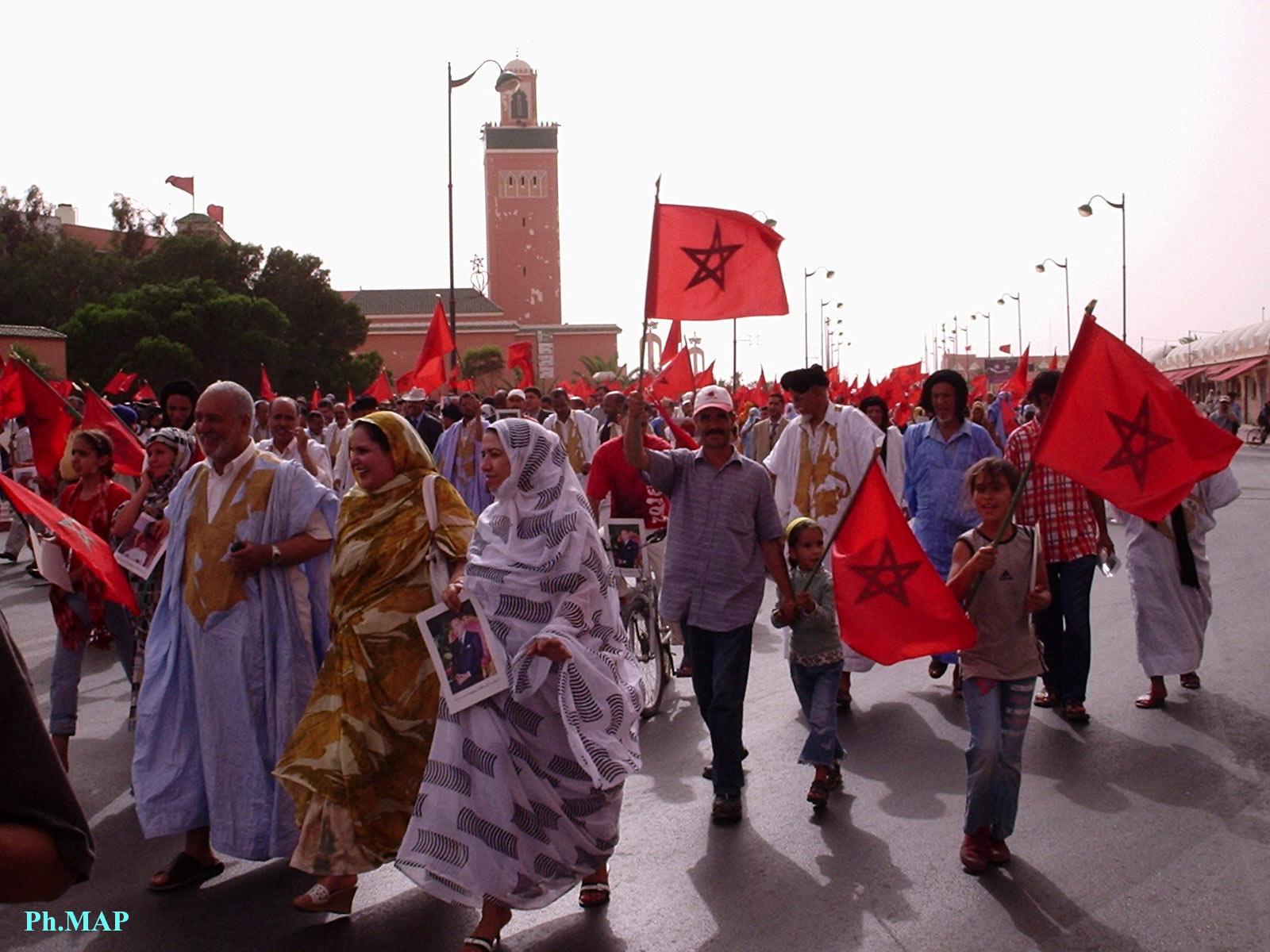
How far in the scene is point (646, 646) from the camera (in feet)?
26.8

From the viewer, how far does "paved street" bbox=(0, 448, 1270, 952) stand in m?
4.46

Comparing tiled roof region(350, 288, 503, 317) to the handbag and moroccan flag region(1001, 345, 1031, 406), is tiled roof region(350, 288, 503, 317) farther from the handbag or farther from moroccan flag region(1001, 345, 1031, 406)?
the handbag

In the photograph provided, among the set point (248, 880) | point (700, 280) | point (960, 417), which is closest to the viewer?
point (248, 880)

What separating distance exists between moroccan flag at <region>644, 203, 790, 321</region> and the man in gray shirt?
1.91 ft

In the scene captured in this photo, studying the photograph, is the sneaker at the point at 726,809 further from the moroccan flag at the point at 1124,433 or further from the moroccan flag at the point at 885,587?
the moroccan flag at the point at 1124,433

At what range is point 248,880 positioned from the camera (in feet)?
16.9

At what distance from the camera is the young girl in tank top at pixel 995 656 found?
4977mm

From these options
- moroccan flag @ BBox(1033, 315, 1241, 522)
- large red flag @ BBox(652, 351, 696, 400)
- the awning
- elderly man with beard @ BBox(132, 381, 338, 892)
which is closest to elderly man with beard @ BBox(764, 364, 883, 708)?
moroccan flag @ BBox(1033, 315, 1241, 522)

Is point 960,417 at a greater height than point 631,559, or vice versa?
point 960,417

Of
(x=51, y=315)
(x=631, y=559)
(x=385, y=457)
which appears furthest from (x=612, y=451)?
(x=51, y=315)

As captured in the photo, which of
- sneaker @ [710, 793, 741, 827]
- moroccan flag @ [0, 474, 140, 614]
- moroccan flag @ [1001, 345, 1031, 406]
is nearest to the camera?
moroccan flag @ [0, 474, 140, 614]

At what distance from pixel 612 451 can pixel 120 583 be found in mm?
3360

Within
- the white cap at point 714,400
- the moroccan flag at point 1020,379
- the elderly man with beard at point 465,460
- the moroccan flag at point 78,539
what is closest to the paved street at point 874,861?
the moroccan flag at point 78,539

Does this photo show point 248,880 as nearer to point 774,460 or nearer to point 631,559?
point 631,559
